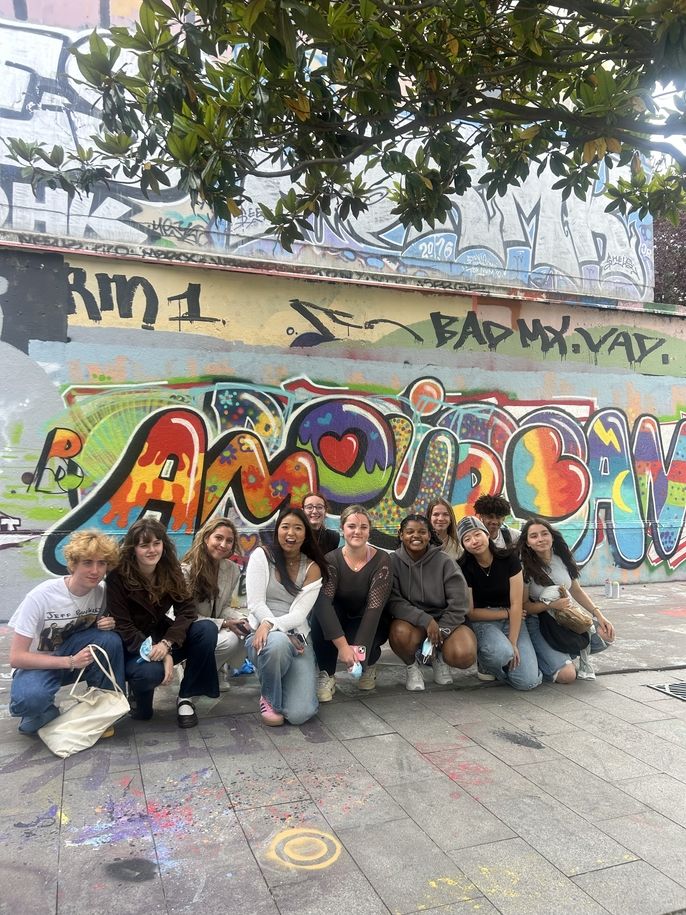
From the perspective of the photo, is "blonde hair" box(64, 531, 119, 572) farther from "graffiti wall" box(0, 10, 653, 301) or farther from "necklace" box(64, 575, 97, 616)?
"graffiti wall" box(0, 10, 653, 301)

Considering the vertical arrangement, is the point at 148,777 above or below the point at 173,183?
below

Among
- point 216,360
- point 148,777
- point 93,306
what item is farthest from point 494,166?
point 148,777

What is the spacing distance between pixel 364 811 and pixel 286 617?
1465mm

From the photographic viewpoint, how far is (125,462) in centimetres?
737

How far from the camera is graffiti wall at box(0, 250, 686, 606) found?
7.13 m

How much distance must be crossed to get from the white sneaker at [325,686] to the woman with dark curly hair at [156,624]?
2.50 ft

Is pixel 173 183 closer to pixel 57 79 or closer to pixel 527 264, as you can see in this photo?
pixel 57 79

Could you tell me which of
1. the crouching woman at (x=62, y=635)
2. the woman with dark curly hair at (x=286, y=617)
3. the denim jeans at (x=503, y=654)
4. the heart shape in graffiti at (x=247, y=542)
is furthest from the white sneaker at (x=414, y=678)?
the heart shape in graffiti at (x=247, y=542)

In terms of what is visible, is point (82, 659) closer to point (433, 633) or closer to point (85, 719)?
point (85, 719)

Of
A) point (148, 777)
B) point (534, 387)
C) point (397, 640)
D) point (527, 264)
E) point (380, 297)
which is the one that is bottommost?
point (148, 777)

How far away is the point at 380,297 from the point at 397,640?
16.1ft

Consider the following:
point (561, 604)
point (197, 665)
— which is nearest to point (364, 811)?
point (197, 665)

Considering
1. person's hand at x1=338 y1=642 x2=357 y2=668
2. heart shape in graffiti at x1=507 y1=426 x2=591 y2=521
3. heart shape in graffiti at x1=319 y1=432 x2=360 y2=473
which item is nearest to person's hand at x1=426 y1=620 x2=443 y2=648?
person's hand at x1=338 y1=642 x2=357 y2=668

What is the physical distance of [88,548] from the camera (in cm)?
389
